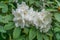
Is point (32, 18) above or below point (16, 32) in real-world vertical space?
above

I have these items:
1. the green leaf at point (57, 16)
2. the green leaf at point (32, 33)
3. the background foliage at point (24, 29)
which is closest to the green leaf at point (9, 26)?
the background foliage at point (24, 29)

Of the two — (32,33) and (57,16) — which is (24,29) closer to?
(32,33)

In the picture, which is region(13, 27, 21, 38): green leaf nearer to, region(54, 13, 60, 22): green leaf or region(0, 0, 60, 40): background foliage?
region(0, 0, 60, 40): background foliage

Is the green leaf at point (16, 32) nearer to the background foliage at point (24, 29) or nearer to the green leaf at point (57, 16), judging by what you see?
the background foliage at point (24, 29)

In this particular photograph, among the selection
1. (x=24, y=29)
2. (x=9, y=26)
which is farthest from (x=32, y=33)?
(x=9, y=26)

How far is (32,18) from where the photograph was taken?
186 cm

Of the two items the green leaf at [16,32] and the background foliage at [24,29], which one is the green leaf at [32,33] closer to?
the background foliage at [24,29]

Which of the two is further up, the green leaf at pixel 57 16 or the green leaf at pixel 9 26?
the green leaf at pixel 57 16

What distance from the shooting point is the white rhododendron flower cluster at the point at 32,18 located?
1861 mm

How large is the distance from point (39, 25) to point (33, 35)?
10 centimetres

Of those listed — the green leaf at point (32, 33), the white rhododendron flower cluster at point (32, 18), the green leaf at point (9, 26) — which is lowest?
the green leaf at point (32, 33)

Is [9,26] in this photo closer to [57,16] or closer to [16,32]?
[16,32]

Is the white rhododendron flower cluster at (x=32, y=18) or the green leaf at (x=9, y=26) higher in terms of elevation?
the white rhododendron flower cluster at (x=32, y=18)

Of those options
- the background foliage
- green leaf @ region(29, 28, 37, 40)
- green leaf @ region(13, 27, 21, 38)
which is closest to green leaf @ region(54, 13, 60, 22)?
the background foliage
